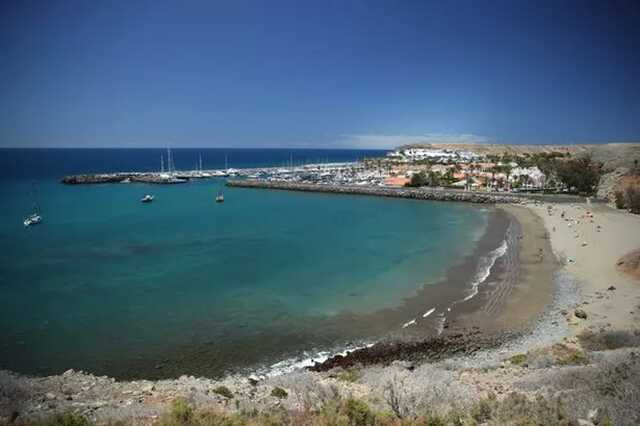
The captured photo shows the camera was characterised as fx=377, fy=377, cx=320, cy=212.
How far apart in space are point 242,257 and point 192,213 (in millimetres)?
21643

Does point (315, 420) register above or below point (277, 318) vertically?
above

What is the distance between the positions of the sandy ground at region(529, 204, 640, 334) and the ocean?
6.35m

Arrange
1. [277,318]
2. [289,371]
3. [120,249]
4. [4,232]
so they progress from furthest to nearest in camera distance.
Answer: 1. [4,232]
2. [120,249]
3. [277,318]
4. [289,371]

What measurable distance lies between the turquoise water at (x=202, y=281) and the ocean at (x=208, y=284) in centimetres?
8

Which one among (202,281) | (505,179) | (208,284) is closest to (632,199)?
(505,179)

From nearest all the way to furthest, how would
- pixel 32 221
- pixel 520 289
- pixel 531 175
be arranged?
pixel 520 289
pixel 32 221
pixel 531 175

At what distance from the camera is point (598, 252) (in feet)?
79.1

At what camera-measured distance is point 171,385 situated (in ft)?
34.8

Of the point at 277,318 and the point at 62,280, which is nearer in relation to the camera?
the point at 277,318

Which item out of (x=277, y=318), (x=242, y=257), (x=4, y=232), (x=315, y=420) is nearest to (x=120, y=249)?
(x=242, y=257)

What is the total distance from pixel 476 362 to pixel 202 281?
1486cm

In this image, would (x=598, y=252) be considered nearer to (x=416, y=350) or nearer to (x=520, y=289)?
(x=520, y=289)

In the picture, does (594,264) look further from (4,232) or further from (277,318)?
(4,232)

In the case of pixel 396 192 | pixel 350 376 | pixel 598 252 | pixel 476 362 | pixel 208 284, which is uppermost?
pixel 396 192
